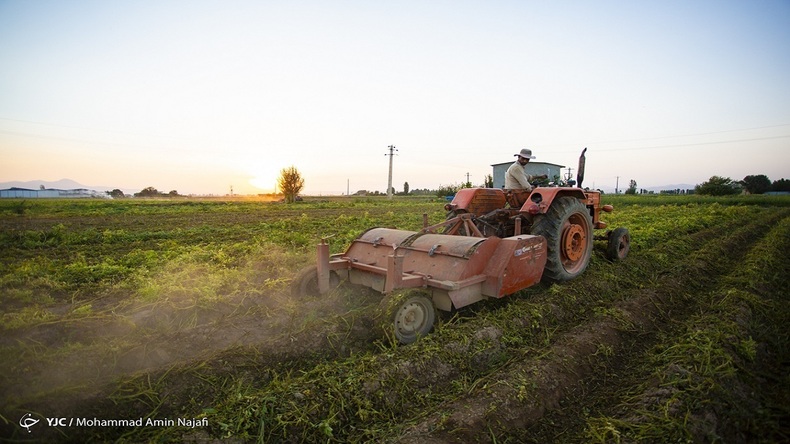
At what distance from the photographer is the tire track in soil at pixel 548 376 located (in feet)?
8.64

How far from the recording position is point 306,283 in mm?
4941

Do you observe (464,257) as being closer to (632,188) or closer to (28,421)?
(28,421)

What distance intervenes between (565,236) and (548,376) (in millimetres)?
3147

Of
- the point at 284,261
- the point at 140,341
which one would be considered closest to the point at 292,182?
the point at 284,261

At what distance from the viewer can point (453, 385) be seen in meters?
3.21

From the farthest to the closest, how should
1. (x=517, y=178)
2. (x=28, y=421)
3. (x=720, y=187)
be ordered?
(x=720, y=187)
(x=517, y=178)
(x=28, y=421)

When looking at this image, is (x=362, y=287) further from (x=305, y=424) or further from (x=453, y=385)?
(x=305, y=424)

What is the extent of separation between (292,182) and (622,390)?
4893 cm

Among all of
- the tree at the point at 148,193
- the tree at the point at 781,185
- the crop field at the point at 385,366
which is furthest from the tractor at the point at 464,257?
the tree at the point at 781,185

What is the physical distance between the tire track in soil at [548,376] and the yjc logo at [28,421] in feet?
7.72

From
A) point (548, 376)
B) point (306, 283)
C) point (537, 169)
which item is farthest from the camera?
point (537, 169)

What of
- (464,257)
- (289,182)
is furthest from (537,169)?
(289,182)

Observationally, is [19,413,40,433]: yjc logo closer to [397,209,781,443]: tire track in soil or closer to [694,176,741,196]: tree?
[397,209,781,443]: tire track in soil

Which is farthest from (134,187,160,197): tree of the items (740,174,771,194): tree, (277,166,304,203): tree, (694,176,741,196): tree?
(740,174,771,194): tree
